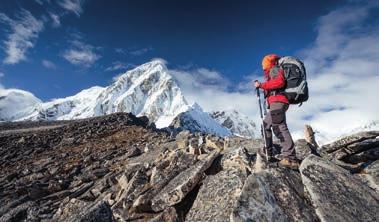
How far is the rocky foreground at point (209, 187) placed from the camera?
780 centimetres

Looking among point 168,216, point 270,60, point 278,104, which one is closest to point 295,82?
point 278,104

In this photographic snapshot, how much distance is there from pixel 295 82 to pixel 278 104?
750 millimetres

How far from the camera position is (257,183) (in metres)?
7.66

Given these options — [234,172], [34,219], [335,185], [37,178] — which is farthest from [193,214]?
[37,178]

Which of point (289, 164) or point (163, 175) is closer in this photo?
point (289, 164)

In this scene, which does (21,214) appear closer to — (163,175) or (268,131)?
(163,175)

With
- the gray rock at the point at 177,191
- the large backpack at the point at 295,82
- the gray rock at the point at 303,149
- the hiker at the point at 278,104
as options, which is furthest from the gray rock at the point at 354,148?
the gray rock at the point at 177,191

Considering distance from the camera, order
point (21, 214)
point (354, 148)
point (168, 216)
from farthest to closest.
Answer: point (21, 214)
point (354, 148)
point (168, 216)

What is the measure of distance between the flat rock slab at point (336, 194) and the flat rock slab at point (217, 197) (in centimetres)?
168

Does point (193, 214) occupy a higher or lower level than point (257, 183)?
lower

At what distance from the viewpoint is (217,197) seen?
9047mm

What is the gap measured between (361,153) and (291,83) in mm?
4265

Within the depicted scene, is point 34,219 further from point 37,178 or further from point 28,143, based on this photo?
point 28,143

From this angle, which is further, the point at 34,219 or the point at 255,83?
the point at 34,219
